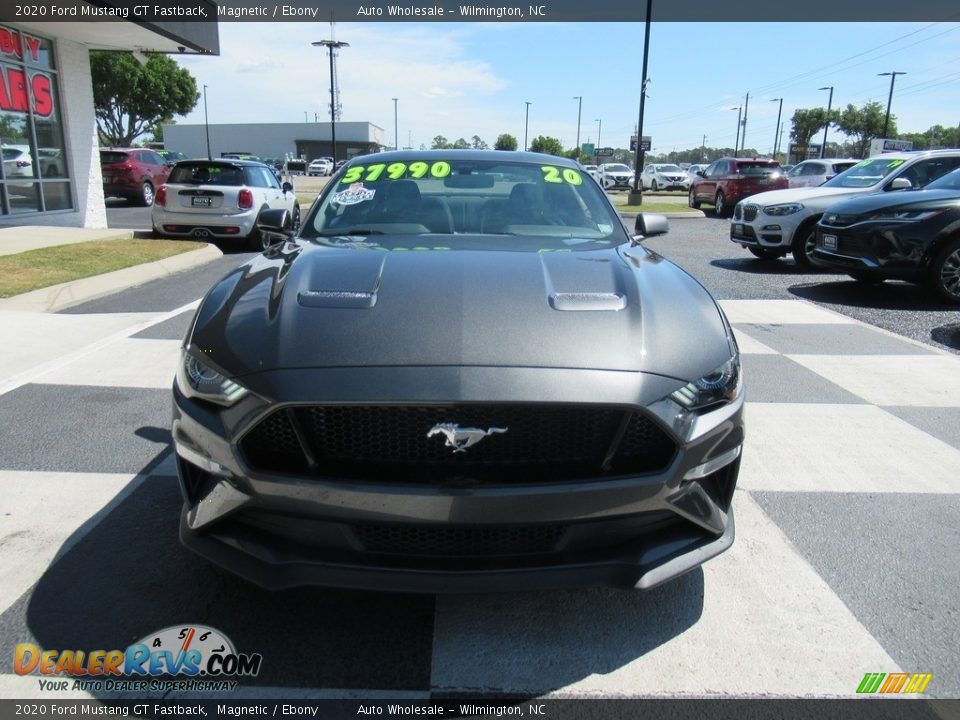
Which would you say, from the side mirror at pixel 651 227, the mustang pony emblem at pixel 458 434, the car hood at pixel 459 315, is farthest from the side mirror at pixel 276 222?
the mustang pony emblem at pixel 458 434

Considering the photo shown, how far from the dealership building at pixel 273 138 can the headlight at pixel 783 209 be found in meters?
82.6

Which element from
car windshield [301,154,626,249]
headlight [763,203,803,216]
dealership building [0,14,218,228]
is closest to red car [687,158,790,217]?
headlight [763,203,803,216]

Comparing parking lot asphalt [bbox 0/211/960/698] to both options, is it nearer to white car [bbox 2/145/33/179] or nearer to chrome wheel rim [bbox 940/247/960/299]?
chrome wheel rim [bbox 940/247/960/299]

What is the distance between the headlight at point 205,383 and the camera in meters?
2.10

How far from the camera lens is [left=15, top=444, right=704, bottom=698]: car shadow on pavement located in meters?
2.15

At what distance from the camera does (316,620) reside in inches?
92.7

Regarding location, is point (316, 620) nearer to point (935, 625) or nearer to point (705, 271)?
point (935, 625)

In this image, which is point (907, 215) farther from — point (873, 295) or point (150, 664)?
point (150, 664)

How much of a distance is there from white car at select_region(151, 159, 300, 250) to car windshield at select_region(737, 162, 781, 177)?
1415 centimetres

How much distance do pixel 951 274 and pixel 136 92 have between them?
6118 centimetres

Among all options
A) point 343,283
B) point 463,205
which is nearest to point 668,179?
point 463,205

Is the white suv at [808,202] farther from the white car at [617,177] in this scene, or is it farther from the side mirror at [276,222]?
the white car at [617,177]

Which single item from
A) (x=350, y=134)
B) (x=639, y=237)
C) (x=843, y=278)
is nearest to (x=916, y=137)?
(x=350, y=134)

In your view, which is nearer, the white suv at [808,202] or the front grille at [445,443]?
the front grille at [445,443]
